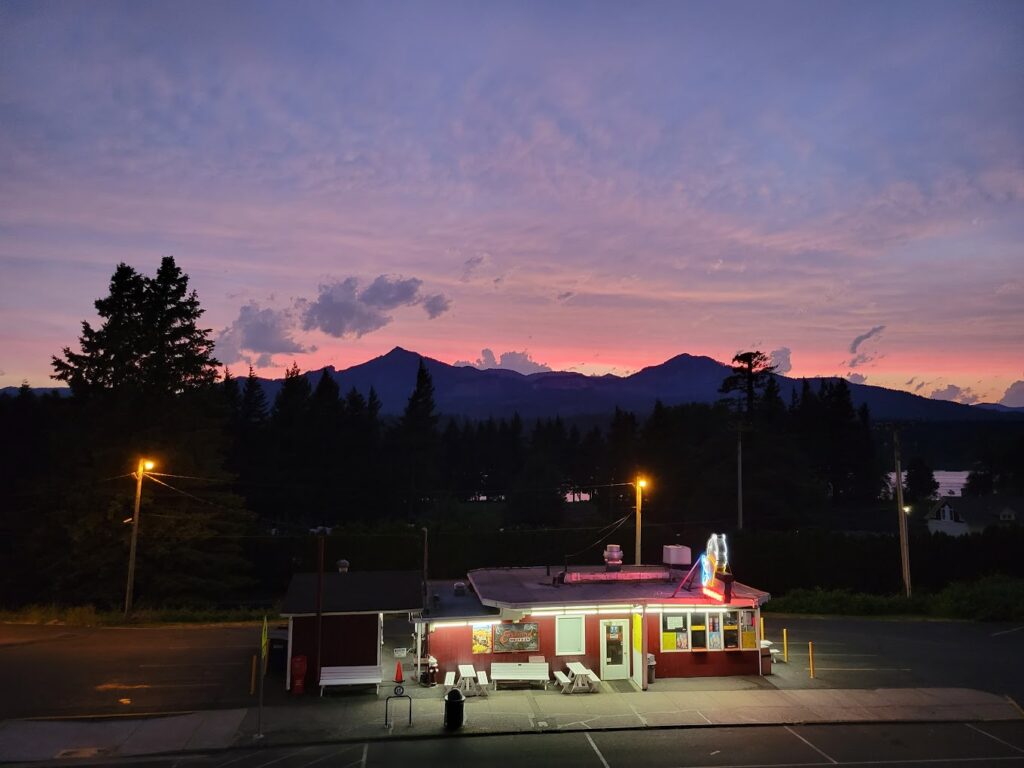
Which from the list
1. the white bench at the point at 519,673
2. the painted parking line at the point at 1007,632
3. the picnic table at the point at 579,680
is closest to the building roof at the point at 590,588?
the white bench at the point at 519,673

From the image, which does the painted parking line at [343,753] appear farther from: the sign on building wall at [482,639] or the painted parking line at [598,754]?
the sign on building wall at [482,639]

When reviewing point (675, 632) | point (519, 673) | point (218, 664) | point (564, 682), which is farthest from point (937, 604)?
point (218, 664)

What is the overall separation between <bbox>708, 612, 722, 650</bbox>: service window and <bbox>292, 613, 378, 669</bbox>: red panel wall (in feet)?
35.0

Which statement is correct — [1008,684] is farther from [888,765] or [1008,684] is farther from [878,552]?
[878,552]

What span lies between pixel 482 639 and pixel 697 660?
696 centimetres

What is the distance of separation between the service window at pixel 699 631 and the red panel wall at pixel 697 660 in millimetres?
188

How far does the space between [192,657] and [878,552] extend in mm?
41091

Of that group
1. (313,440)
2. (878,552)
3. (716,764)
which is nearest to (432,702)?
(716,764)

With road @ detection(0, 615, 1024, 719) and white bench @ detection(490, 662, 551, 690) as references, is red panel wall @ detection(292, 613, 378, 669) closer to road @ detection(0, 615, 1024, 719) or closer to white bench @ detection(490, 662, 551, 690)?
road @ detection(0, 615, 1024, 719)

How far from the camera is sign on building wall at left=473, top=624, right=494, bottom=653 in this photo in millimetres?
22562

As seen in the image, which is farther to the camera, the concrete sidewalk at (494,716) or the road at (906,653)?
the road at (906,653)

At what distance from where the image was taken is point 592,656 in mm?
22688

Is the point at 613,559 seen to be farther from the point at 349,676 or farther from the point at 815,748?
the point at 815,748

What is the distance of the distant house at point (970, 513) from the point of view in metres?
78.1
